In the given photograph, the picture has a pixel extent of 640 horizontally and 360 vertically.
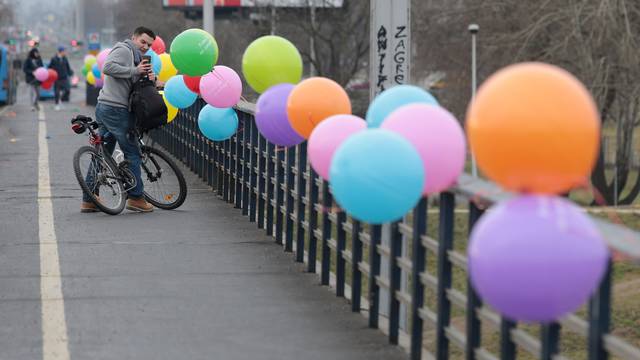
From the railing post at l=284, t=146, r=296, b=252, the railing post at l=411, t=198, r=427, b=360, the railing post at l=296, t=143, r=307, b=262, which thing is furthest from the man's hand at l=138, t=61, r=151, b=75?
the railing post at l=411, t=198, r=427, b=360

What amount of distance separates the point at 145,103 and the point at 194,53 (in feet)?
4.00

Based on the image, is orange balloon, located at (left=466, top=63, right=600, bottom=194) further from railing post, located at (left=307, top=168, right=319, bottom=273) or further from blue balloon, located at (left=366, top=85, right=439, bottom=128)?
railing post, located at (left=307, top=168, right=319, bottom=273)

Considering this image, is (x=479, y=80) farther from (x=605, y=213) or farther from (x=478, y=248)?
(x=478, y=248)

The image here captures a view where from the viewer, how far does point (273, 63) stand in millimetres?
10891

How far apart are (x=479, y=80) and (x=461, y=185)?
1448 inches

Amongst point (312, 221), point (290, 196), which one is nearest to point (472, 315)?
point (312, 221)

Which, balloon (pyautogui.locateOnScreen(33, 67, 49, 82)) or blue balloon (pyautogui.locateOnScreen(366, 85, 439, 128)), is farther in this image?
balloon (pyautogui.locateOnScreen(33, 67, 49, 82))

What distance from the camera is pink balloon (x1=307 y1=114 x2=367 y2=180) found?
805 cm

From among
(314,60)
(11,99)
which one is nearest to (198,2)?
(314,60)

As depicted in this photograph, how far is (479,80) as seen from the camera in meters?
43.9

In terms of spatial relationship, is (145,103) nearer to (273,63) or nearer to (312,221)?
(312,221)

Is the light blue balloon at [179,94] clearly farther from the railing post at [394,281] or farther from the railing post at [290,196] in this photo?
the railing post at [394,281]

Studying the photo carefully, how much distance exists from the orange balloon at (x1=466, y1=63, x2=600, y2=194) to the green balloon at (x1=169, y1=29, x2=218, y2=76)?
27.3ft

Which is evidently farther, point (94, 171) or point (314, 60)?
point (314, 60)
